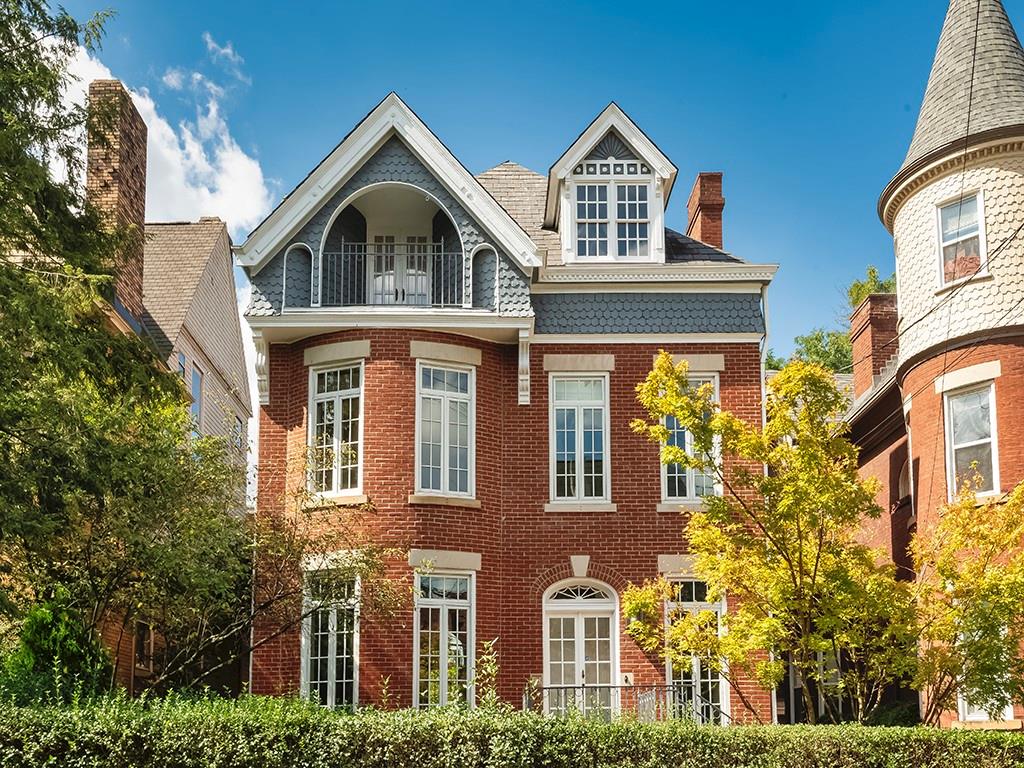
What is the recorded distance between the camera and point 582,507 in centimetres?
2208

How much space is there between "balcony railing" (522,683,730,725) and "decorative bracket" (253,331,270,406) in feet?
22.6

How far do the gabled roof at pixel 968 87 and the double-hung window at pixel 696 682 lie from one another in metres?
8.14

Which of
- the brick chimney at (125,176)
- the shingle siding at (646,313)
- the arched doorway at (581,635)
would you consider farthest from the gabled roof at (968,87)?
the brick chimney at (125,176)

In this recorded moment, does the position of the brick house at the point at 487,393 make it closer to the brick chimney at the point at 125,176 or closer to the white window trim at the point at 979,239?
the white window trim at the point at 979,239

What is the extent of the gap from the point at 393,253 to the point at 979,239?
1017cm

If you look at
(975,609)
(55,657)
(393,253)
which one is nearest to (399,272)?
(393,253)

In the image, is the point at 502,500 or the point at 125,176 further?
the point at 125,176

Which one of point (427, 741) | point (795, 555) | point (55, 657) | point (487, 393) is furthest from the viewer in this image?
point (487, 393)

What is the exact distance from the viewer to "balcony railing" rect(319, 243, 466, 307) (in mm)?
22719

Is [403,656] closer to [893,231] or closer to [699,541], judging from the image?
[699,541]

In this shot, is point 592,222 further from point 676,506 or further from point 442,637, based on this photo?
point 442,637

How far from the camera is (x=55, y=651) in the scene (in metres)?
17.5

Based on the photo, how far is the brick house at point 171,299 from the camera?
25.5 meters

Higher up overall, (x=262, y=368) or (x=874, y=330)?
(x=874, y=330)
